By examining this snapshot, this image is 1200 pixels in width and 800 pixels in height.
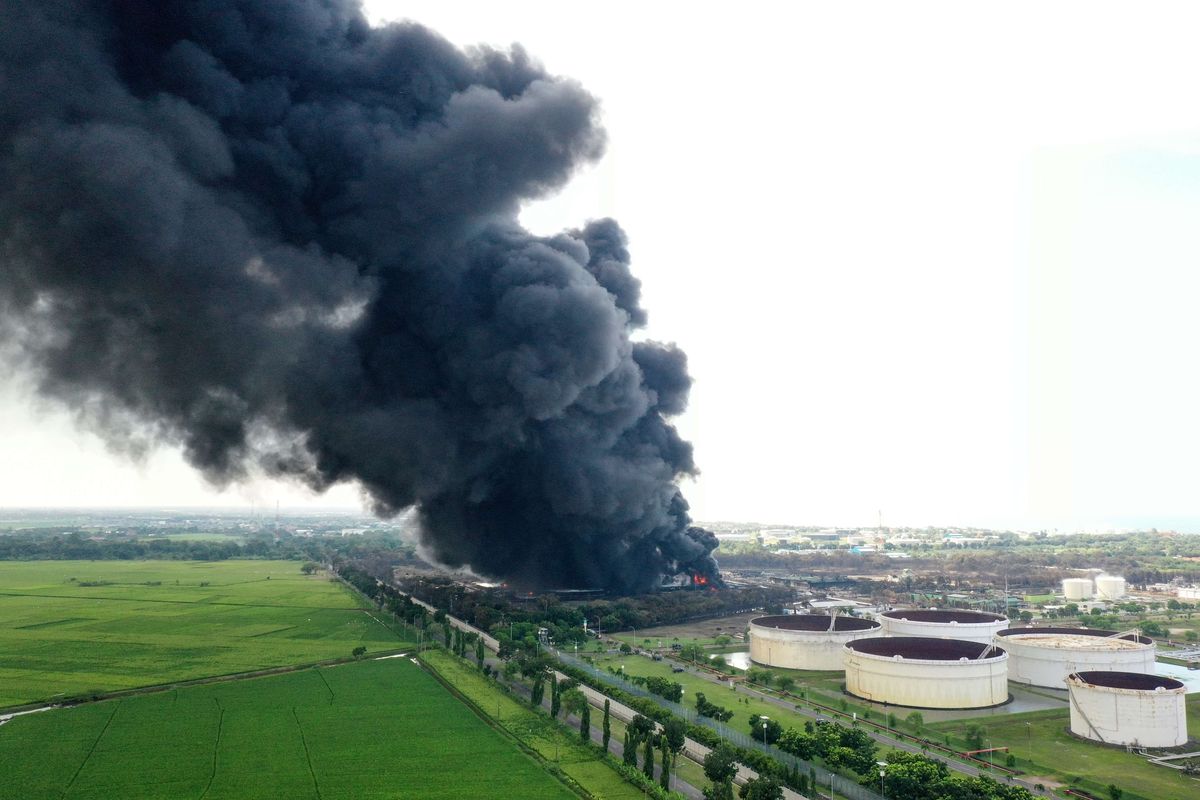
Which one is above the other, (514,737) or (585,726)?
(585,726)

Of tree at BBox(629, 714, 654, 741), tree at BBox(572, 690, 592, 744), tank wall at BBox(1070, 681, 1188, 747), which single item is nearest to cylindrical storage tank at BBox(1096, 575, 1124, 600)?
tank wall at BBox(1070, 681, 1188, 747)

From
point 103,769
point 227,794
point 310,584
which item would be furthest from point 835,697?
point 310,584

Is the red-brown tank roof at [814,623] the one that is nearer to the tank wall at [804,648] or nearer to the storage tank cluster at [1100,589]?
the tank wall at [804,648]

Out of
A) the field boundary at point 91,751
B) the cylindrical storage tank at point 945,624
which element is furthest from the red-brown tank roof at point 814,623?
the field boundary at point 91,751

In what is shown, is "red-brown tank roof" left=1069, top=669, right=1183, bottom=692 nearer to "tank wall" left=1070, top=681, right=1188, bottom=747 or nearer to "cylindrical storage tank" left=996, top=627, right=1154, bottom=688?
"tank wall" left=1070, top=681, right=1188, bottom=747

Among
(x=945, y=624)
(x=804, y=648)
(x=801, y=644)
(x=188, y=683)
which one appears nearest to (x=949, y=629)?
(x=945, y=624)

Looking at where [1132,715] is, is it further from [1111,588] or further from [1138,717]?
[1111,588]

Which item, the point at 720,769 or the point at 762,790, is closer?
the point at 762,790
